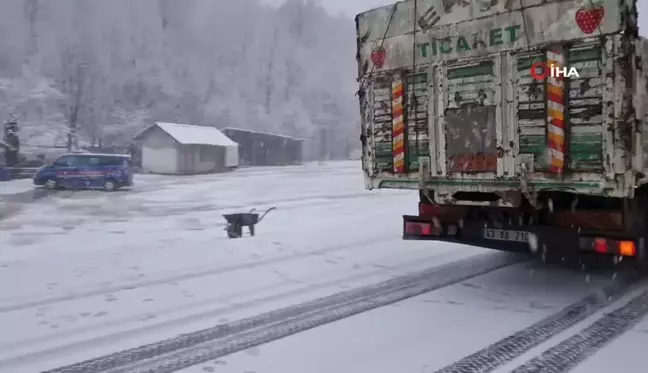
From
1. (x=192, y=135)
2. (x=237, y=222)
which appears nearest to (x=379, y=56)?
(x=237, y=222)

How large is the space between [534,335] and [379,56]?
11.9 feet

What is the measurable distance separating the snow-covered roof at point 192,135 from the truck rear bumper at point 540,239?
39646 millimetres

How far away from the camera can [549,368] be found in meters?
4.39

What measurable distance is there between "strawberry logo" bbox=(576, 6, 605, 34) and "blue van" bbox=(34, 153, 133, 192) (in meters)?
27.1

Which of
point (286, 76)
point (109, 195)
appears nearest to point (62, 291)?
point (109, 195)

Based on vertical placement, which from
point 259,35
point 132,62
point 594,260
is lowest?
point 594,260

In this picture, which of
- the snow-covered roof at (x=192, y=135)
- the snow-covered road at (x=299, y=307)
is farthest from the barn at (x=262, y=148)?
the snow-covered road at (x=299, y=307)

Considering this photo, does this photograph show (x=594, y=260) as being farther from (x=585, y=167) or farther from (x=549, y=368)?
(x=549, y=368)

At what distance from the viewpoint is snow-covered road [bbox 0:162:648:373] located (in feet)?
15.3

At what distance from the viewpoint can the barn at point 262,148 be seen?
59.2 metres

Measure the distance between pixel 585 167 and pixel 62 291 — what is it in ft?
19.5

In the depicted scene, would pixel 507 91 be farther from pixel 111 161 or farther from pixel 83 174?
pixel 83 174

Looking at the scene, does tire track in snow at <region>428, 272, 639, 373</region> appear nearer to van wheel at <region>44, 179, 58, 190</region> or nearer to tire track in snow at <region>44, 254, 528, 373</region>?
tire track in snow at <region>44, 254, 528, 373</region>

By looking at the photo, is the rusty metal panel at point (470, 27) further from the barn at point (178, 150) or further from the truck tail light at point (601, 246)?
the barn at point (178, 150)
